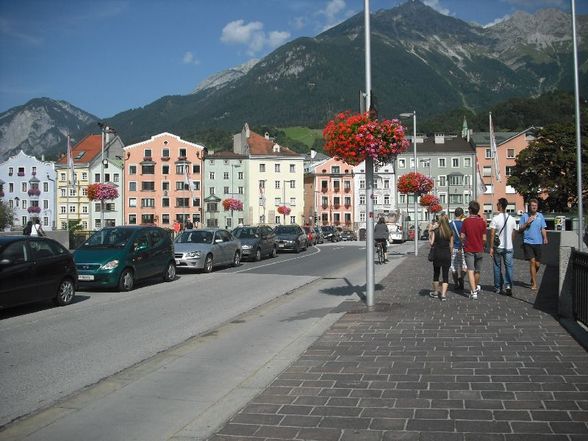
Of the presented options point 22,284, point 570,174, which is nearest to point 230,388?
point 22,284

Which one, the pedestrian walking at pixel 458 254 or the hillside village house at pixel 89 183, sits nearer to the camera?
the pedestrian walking at pixel 458 254

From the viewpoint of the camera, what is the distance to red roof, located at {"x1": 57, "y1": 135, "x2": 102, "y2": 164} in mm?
98688

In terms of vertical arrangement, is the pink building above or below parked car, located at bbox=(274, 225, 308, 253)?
above

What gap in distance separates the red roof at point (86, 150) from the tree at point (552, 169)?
204 feet

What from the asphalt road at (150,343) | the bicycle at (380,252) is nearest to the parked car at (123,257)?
the asphalt road at (150,343)

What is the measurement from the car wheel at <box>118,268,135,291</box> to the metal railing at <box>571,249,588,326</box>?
10.6 meters

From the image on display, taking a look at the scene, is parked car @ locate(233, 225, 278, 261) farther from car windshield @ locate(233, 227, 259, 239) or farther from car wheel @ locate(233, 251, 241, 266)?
car wheel @ locate(233, 251, 241, 266)

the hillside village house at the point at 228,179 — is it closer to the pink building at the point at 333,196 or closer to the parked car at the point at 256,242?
the pink building at the point at 333,196

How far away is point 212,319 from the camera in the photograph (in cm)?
1185

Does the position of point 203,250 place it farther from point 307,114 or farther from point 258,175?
point 307,114

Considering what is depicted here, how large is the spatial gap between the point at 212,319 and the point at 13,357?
4.09m

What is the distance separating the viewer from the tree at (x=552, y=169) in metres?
62.4

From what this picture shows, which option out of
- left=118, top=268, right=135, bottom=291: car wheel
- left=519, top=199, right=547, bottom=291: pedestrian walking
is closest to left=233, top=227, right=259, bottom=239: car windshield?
left=118, top=268, right=135, bottom=291: car wheel

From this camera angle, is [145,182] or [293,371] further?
[145,182]
